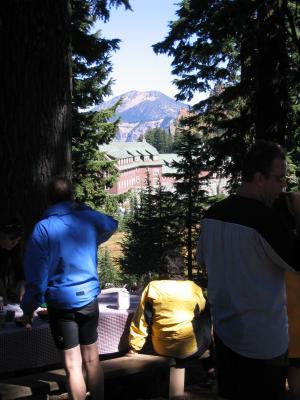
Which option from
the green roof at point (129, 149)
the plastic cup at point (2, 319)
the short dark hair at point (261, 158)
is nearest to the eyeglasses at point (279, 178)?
the short dark hair at point (261, 158)

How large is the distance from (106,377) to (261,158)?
7.62 feet

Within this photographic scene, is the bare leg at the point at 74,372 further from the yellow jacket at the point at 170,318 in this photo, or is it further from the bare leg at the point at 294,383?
the bare leg at the point at 294,383

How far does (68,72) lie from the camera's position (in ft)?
15.4

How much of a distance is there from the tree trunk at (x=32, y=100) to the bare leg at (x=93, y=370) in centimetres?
178

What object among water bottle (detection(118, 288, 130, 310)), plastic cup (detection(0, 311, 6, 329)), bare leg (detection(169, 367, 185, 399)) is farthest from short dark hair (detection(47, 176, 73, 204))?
bare leg (detection(169, 367, 185, 399))

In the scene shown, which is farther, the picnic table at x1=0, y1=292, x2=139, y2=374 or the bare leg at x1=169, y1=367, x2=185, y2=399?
the bare leg at x1=169, y1=367, x2=185, y2=399

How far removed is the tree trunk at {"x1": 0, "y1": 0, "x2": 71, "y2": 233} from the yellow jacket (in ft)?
4.77

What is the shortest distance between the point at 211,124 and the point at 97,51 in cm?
638

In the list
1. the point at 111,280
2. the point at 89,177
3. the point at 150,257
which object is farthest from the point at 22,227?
the point at 111,280

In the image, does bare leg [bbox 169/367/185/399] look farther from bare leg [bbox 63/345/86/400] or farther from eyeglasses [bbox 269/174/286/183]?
eyeglasses [bbox 269/174/286/183]

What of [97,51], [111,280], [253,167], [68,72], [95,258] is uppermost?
[97,51]

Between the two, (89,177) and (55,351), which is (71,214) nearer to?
(55,351)

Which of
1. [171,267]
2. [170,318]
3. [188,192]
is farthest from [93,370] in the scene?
[188,192]

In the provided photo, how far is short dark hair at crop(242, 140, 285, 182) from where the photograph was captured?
7.55ft
